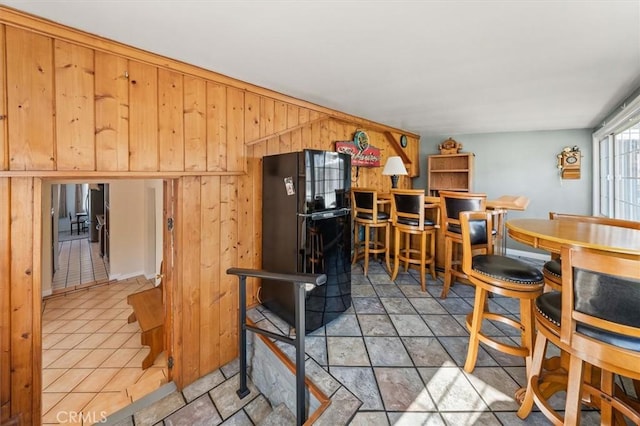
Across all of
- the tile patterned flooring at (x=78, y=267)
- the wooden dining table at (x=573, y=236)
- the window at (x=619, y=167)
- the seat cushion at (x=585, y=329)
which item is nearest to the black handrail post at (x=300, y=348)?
the seat cushion at (x=585, y=329)

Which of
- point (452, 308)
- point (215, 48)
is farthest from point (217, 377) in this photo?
point (215, 48)

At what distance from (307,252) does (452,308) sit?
1.54 meters

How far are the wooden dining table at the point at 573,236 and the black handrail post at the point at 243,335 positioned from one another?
168 cm

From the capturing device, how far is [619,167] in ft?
10.2

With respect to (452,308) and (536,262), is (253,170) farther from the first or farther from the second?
(536,262)

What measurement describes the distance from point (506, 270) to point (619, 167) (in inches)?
125

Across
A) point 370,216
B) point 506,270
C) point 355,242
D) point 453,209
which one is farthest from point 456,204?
point 355,242

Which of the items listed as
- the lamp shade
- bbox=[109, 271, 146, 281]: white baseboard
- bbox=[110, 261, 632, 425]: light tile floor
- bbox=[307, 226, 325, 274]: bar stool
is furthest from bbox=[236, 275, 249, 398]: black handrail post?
bbox=[109, 271, 146, 281]: white baseboard

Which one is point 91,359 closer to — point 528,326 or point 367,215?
point 367,215

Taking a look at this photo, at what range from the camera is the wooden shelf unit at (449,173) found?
461 centimetres

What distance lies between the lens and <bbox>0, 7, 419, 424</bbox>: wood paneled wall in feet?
4.31

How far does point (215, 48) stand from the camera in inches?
64.4

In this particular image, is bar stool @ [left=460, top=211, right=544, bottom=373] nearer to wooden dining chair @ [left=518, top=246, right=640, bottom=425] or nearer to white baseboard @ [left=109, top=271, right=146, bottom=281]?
wooden dining chair @ [left=518, top=246, right=640, bottom=425]

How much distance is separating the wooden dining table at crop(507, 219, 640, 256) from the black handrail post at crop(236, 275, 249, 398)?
1.68m
